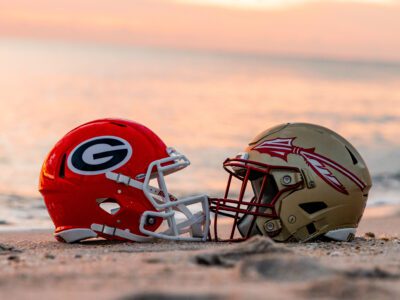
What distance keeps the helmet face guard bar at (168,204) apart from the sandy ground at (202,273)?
0.38m

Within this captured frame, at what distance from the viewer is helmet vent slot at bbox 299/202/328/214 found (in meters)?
5.90

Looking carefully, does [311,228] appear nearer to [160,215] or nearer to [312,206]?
[312,206]

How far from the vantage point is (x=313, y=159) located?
19.5 feet

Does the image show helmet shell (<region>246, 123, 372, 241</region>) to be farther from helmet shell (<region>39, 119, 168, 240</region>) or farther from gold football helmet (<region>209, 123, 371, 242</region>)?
helmet shell (<region>39, 119, 168, 240</region>)

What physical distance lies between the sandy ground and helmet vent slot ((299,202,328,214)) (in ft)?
1.26

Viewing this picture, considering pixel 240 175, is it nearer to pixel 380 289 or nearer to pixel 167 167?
pixel 167 167

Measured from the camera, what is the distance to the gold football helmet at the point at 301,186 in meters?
5.89

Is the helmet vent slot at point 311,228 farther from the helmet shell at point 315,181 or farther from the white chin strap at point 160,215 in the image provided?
the white chin strap at point 160,215

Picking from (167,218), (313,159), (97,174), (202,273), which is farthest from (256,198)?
(202,273)

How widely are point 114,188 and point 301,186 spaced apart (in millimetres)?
1230

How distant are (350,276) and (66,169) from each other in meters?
2.42

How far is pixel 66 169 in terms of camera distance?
6.02 metres

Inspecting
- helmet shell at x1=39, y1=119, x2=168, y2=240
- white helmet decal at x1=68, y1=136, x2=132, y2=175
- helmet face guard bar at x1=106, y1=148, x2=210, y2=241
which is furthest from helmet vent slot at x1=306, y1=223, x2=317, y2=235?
white helmet decal at x1=68, y1=136, x2=132, y2=175

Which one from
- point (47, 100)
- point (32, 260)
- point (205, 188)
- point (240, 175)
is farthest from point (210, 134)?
point (32, 260)
